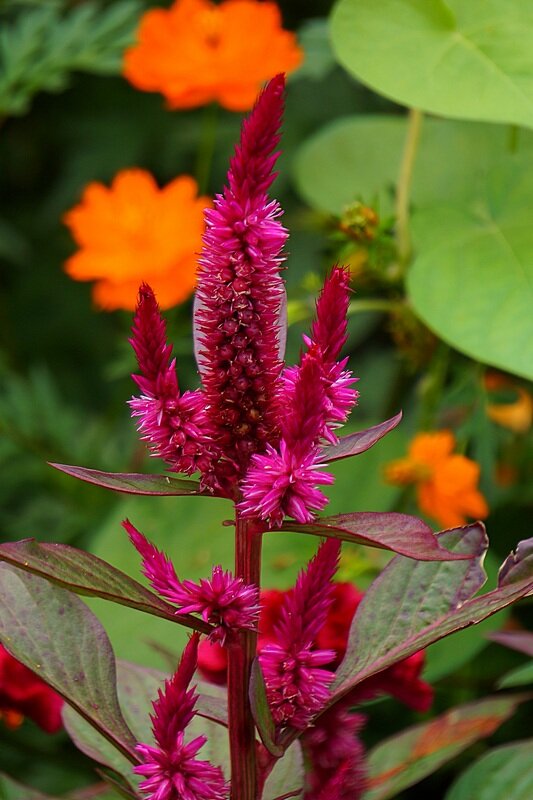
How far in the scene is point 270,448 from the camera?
33 cm

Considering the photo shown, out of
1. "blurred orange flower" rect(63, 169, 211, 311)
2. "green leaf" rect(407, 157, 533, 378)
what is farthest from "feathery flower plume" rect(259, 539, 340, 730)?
"blurred orange flower" rect(63, 169, 211, 311)

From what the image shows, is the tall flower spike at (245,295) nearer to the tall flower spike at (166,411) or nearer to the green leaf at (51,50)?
the tall flower spike at (166,411)

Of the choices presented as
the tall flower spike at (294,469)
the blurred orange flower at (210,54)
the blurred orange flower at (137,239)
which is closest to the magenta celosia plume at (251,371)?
the tall flower spike at (294,469)

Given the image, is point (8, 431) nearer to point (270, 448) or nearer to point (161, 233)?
point (161, 233)

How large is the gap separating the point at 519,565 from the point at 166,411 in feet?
0.49

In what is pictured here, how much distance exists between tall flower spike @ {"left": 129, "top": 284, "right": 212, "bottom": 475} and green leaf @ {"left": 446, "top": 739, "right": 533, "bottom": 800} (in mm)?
258

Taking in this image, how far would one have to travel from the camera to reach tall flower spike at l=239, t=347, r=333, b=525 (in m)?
0.32

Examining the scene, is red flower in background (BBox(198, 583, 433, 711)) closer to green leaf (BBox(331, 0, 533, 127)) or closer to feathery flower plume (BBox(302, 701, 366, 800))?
feathery flower plume (BBox(302, 701, 366, 800))

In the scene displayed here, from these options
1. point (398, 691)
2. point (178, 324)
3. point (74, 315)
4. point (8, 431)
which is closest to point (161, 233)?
point (178, 324)

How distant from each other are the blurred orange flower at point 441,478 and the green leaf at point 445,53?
0.82 feet

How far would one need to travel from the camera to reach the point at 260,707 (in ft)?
1.17

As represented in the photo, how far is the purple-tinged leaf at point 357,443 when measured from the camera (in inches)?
14.3

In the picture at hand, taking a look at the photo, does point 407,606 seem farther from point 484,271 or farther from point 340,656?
point 484,271

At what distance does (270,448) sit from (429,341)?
20.5 inches
